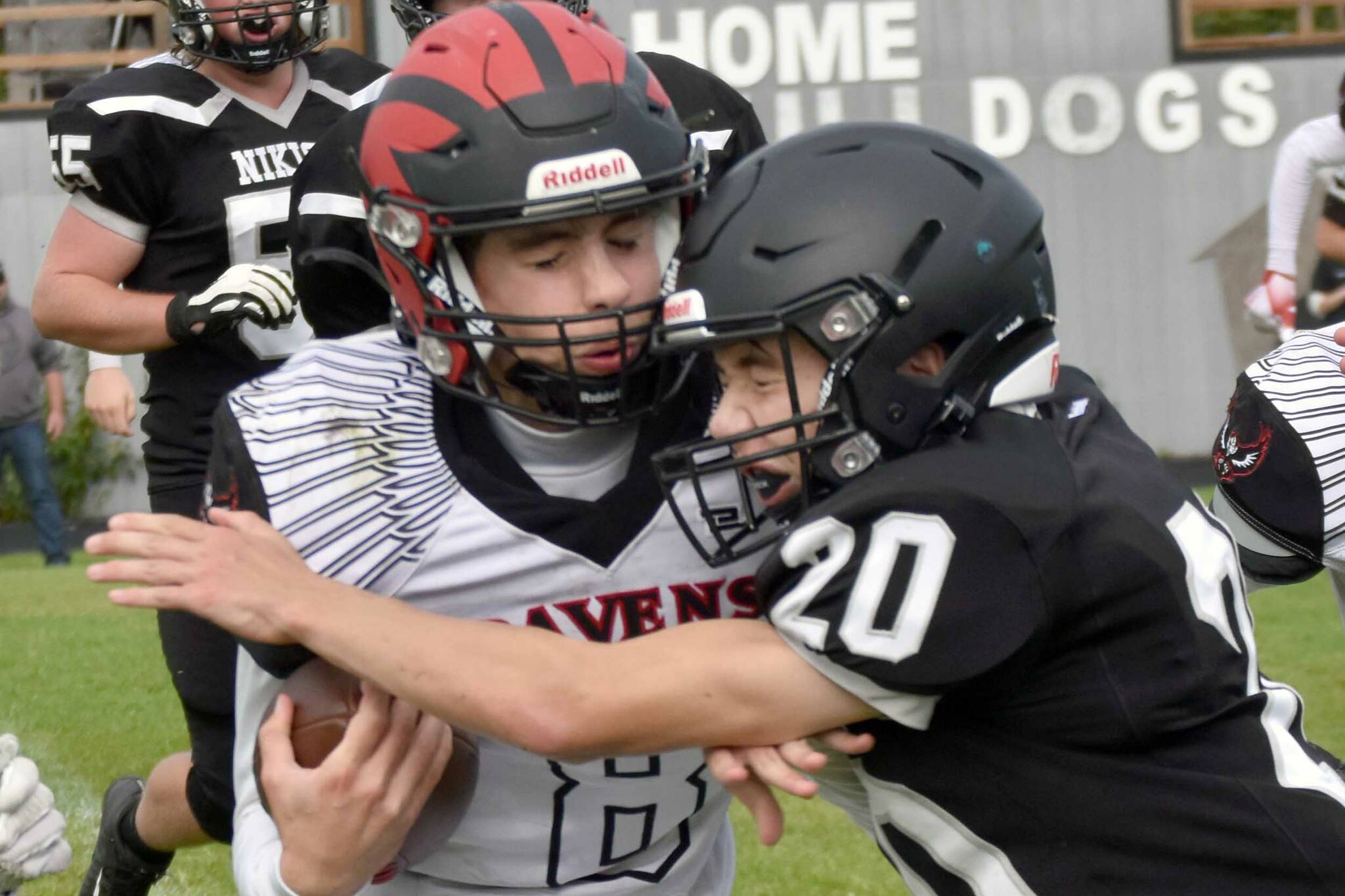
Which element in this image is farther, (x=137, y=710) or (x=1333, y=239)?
(x=1333, y=239)

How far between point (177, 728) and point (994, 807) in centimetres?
429

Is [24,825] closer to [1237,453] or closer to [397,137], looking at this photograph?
[397,137]

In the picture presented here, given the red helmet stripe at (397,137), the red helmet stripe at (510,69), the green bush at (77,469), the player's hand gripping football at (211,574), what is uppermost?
the red helmet stripe at (510,69)

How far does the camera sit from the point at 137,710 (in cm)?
607

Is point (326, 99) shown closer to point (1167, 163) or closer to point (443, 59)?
point (443, 59)

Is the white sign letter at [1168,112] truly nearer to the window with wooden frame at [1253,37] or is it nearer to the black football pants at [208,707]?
the window with wooden frame at [1253,37]

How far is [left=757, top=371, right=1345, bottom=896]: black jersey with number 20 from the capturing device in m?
1.88

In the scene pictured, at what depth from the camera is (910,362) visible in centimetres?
211

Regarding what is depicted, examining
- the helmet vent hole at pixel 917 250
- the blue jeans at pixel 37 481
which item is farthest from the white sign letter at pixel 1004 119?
the helmet vent hole at pixel 917 250

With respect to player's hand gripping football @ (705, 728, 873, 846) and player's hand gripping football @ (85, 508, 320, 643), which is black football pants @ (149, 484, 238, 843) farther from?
player's hand gripping football @ (705, 728, 873, 846)

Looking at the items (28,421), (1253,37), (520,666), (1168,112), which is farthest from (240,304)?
(1253,37)

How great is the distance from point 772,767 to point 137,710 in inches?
181

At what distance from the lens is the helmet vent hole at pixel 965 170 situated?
7.18 ft

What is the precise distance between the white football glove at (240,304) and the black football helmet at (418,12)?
57cm
